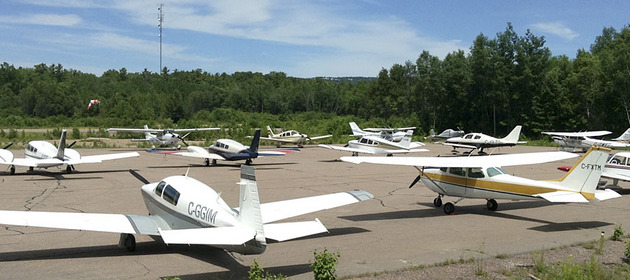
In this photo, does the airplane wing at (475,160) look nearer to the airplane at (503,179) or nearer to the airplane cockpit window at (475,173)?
the airplane at (503,179)

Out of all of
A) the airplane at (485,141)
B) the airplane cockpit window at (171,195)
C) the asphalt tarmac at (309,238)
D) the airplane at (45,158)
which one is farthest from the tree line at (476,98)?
the airplane cockpit window at (171,195)

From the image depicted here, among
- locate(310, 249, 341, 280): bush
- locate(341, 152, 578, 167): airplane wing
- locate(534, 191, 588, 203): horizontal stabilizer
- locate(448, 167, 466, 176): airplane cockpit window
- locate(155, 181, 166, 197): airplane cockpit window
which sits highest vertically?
locate(341, 152, 578, 167): airplane wing

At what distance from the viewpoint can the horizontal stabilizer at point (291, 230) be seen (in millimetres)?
9125

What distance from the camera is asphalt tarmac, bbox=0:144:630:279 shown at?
9.95 meters

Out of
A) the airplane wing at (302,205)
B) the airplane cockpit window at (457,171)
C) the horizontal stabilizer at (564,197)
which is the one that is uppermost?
the airplane cockpit window at (457,171)

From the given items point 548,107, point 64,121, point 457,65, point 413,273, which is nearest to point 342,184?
point 413,273

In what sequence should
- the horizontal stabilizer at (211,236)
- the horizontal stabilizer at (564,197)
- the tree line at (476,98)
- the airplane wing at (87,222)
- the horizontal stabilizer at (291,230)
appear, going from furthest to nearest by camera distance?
the tree line at (476,98) < the horizontal stabilizer at (564,197) < the airplane wing at (87,222) < the horizontal stabilizer at (291,230) < the horizontal stabilizer at (211,236)

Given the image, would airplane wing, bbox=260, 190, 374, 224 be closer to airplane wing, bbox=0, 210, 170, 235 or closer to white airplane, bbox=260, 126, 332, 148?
airplane wing, bbox=0, 210, 170, 235

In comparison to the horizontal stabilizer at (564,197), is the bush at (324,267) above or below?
below

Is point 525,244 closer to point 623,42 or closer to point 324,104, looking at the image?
point 623,42

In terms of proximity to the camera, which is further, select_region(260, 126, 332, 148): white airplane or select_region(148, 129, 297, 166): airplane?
select_region(260, 126, 332, 148): white airplane

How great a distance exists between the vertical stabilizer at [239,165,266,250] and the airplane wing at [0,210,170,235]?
244 cm

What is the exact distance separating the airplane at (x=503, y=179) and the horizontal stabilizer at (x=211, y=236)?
627 cm

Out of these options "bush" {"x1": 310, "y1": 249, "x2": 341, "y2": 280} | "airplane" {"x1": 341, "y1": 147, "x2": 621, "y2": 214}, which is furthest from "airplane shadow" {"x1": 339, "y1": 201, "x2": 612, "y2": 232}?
"bush" {"x1": 310, "y1": 249, "x2": 341, "y2": 280}
